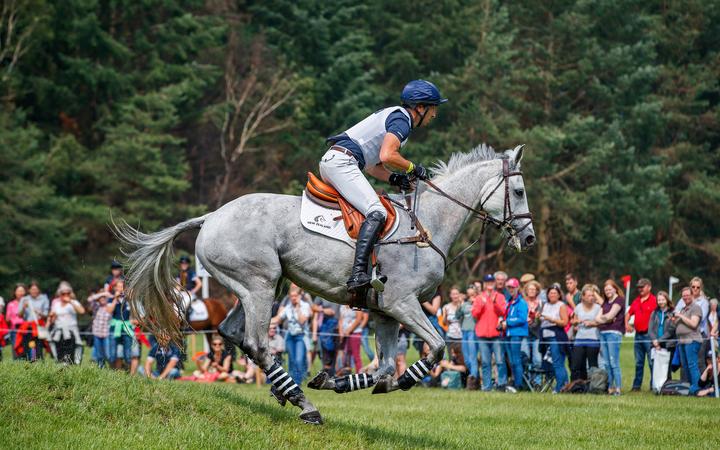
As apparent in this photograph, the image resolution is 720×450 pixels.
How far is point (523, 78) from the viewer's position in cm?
4891

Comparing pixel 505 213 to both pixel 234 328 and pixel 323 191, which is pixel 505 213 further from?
pixel 234 328

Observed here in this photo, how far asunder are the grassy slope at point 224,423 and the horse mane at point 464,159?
2.85m

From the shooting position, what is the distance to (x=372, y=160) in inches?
432

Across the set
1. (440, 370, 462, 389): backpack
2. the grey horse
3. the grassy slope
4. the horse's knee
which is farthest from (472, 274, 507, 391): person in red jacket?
Result: the horse's knee

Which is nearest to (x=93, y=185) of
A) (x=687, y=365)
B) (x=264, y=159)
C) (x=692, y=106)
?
(x=264, y=159)

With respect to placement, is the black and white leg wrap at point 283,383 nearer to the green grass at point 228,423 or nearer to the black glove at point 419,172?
the green grass at point 228,423

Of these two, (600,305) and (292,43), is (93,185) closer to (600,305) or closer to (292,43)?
(292,43)

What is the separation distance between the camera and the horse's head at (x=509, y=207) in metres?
11.1

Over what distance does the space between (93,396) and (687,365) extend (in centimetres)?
1226

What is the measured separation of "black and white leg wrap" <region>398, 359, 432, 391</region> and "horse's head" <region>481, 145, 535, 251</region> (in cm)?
173

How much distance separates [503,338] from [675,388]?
330 centimetres

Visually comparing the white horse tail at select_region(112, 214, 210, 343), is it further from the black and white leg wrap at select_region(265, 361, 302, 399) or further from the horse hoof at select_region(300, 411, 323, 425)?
the horse hoof at select_region(300, 411, 323, 425)

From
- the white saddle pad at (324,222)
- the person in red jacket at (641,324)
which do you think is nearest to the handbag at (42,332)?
the person in red jacket at (641,324)

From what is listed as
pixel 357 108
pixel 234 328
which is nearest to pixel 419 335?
pixel 234 328
